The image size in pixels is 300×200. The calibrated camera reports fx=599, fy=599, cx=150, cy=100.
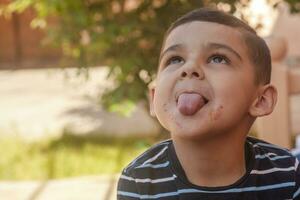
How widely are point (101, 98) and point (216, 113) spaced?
7.29 ft

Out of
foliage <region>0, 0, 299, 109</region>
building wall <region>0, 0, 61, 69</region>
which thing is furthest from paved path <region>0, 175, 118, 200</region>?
building wall <region>0, 0, 61, 69</region>

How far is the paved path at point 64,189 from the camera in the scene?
2.95m

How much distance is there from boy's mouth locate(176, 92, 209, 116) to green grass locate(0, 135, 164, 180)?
8.43 ft

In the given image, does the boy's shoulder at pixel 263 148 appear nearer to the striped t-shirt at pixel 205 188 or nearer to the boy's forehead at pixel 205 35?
the striped t-shirt at pixel 205 188

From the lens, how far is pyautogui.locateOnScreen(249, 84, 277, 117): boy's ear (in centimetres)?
75

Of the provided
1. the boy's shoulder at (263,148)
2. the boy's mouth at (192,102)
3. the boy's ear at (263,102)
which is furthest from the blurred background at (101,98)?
the boy's mouth at (192,102)

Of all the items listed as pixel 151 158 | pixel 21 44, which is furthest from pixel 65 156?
pixel 21 44

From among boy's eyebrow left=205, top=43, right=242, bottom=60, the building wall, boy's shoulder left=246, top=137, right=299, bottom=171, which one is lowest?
boy's shoulder left=246, top=137, right=299, bottom=171

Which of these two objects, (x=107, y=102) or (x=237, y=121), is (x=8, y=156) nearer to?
(x=107, y=102)

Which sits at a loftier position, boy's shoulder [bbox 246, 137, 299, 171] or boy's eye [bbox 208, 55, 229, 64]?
boy's eye [bbox 208, 55, 229, 64]

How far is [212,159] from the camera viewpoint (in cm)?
74

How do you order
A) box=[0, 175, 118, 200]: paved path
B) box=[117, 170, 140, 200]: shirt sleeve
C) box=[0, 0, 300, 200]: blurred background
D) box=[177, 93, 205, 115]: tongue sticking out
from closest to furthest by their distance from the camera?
box=[177, 93, 205, 115]: tongue sticking out < box=[117, 170, 140, 200]: shirt sleeve < box=[0, 0, 300, 200]: blurred background < box=[0, 175, 118, 200]: paved path

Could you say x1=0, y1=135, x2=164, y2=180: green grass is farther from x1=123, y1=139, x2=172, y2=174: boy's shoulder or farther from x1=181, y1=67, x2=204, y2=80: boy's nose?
x1=181, y1=67, x2=204, y2=80: boy's nose

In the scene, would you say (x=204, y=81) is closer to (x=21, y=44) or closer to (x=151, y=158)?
(x=151, y=158)
